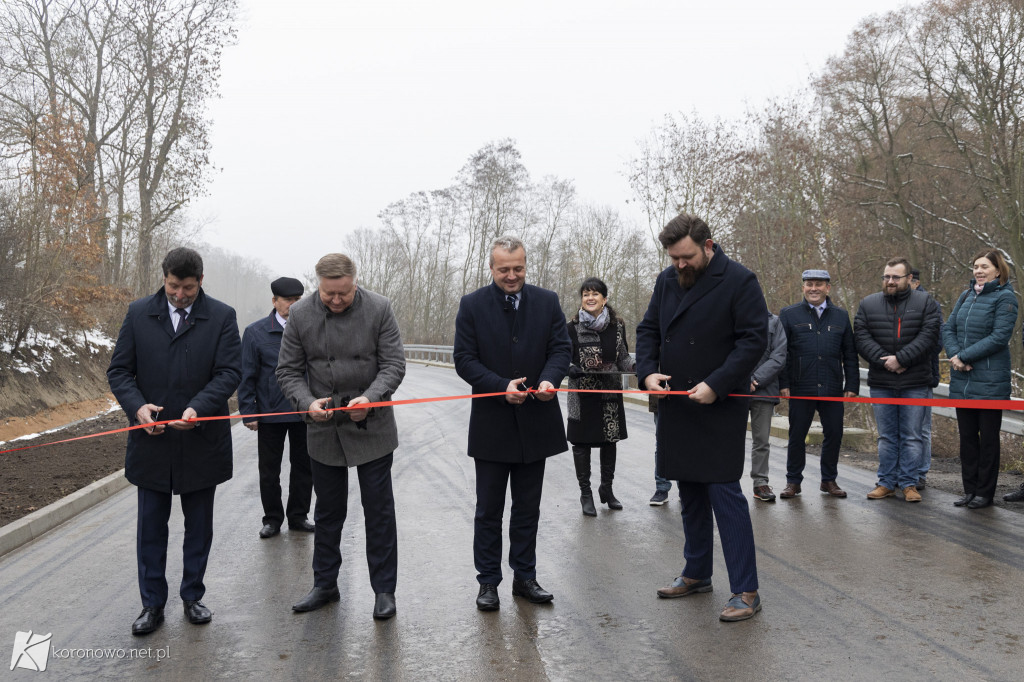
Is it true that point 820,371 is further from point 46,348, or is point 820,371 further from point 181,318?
point 46,348

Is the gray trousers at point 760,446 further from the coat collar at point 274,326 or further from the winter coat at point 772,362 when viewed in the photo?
the coat collar at point 274,326

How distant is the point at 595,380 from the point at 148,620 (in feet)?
13.7

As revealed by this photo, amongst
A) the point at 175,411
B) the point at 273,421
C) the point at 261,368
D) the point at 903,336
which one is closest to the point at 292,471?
the point at 273,421

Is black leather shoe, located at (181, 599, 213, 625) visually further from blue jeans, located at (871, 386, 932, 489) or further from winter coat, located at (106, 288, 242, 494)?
blue jeans, located at (871, 386, 932, 489)

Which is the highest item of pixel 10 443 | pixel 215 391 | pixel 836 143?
pixel 836 143

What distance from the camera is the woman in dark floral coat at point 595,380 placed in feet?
24.5

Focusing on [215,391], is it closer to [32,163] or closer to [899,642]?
[899,642]

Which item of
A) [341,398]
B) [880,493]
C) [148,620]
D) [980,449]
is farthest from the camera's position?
[880,493]

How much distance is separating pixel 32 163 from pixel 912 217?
22623 millimetres

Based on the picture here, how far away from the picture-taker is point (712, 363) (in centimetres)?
489

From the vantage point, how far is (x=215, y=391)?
486 centimetres

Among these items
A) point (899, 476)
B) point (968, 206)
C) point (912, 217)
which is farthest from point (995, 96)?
point (899, 476)

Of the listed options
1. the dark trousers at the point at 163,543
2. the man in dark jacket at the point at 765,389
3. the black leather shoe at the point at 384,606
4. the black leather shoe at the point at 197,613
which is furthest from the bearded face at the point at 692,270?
the black leather shoe at the point at 197,613

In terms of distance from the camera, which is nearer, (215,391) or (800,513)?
(215,391)
